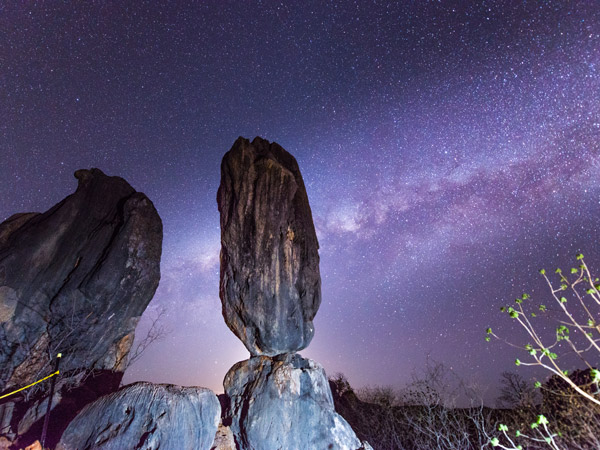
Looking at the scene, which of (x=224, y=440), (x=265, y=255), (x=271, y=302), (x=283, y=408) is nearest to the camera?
(x=224, y=440)

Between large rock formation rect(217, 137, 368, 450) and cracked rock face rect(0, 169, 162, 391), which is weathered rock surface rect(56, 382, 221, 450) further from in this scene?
cracked rock face rect(0, 169, 162, 391)

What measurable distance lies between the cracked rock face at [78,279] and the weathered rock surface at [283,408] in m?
8.41

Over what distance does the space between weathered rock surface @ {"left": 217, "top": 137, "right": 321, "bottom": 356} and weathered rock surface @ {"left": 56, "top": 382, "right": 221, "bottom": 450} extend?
611cm

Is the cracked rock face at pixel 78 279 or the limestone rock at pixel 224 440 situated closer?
the limestone rock at pixel 224 440

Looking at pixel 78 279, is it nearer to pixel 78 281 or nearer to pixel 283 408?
pixel 78 281

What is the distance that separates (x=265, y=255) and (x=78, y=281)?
11568 millimetres

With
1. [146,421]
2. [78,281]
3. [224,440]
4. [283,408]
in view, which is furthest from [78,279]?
[283,408]

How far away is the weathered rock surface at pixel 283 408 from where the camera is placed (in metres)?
15.3

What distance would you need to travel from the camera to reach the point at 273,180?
22547 mm

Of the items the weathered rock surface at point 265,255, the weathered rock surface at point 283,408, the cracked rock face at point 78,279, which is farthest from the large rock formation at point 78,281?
the weathered rock surface at point 283,408

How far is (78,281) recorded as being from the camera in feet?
60.5

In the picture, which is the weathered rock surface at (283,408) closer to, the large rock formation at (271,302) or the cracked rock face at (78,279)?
the large rock formation at (271,302)

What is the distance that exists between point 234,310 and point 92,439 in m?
9.85

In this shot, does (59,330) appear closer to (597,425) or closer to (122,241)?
(122,241)
